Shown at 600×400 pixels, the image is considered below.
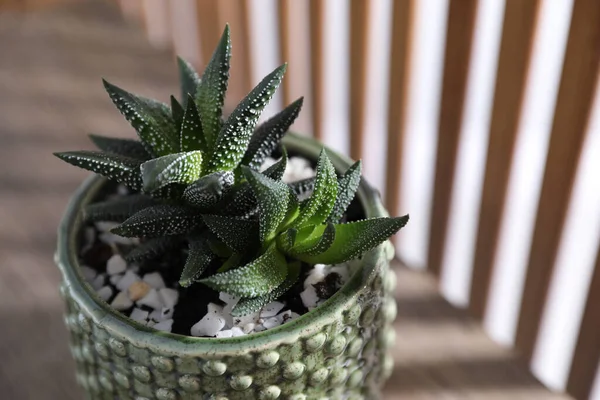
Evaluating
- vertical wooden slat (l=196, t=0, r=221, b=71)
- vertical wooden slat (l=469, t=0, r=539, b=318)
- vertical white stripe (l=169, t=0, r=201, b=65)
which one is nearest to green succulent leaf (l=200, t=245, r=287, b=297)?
vertical wooden slat (l=469, t=0, r=539, b=318)

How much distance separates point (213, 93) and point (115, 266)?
16 centimetres

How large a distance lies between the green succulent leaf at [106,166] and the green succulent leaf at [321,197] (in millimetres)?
118

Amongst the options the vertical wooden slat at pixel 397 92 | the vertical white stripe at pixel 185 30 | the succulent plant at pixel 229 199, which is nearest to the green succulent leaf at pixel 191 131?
the succulent plant at pixel 229 199

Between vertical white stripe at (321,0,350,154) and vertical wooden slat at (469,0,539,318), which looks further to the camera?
vertical white stripe at (321,0,350,154)

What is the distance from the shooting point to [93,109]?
1.07 m

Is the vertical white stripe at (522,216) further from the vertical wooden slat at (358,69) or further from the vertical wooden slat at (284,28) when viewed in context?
the vertical wooden slat at (284,28)

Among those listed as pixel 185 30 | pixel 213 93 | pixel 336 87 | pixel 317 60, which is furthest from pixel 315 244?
pixel 185 30

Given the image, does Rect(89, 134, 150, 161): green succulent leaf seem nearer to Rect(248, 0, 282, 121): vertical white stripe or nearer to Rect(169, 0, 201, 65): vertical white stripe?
Rect(248, 0, 282, 121): vertical white stripe

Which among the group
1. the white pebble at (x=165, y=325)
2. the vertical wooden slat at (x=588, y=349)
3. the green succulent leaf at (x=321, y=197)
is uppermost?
the green succulent leaf at (x=321, y=197)

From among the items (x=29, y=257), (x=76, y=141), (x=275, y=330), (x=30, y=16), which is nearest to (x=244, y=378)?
(x=275, y=330)

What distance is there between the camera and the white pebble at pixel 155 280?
602 millimetres

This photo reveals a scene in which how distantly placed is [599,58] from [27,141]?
0.74 meters

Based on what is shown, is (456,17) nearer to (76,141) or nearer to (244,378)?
(244,378)

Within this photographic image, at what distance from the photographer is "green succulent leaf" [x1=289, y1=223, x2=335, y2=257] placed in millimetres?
515
